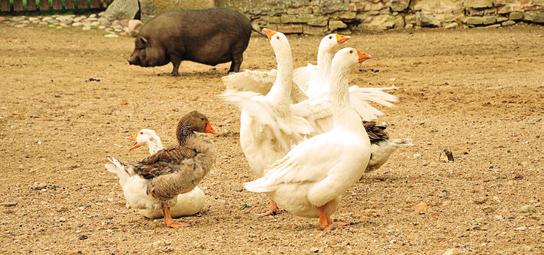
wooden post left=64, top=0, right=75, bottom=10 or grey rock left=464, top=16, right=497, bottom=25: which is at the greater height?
grey rock left=464, top=16, right=497, bottom=25

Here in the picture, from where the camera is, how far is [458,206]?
24.8 feet

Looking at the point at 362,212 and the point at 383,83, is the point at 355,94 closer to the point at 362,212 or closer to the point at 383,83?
the point at 362,212

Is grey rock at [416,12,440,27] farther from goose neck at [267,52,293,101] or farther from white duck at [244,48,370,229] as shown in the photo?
white duck at [244,48,370,229]

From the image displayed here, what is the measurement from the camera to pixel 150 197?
734cm

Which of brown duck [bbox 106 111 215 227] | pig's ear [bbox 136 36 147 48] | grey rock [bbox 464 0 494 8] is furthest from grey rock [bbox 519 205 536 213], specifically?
grey rock [bbox 464 0 494 8]

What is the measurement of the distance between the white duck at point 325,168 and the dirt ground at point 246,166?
19cm

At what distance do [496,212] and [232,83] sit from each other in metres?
2.28

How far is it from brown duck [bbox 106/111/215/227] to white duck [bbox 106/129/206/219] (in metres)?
0.03

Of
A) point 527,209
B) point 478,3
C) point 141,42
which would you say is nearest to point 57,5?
point 141,42

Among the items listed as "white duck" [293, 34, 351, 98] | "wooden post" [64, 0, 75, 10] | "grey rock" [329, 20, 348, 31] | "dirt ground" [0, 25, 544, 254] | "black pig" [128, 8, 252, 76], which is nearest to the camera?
"dirt ground" [0, 25, 544, 254]

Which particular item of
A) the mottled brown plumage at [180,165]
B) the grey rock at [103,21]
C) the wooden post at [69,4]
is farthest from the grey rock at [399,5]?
the mottled brown plumage at [180,165]

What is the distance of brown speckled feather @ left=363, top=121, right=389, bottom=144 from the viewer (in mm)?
8680

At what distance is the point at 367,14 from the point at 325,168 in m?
12.1

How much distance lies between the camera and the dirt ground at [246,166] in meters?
6.86
